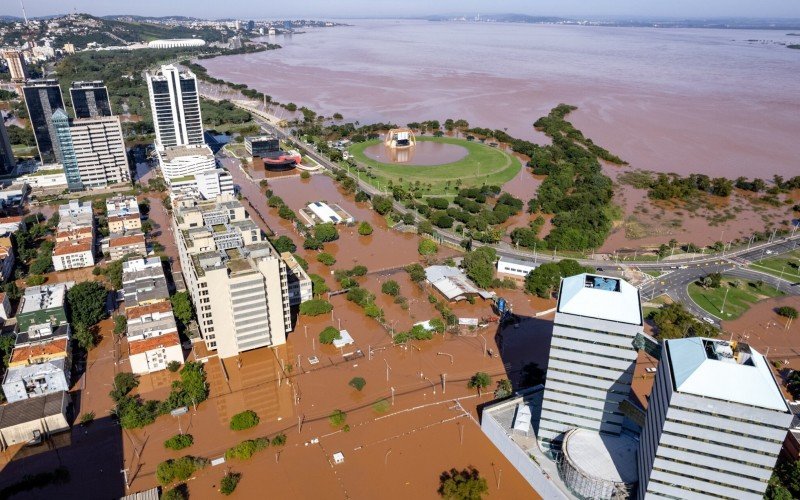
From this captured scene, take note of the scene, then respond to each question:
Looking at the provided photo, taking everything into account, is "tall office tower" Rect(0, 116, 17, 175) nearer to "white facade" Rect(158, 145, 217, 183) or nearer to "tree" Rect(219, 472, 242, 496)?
"white facade" Rect(158, 145, 217, 183)

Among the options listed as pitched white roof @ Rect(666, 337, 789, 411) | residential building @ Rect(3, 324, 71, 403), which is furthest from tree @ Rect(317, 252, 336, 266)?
pitched white roof @ Rect(666, 337, 789, 411)

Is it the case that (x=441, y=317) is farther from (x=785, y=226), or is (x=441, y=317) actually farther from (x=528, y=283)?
(x=785, y=226)

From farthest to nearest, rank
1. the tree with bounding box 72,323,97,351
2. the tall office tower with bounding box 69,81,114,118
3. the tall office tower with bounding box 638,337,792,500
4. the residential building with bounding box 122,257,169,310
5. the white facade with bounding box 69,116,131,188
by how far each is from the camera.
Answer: the tall office tower with bounding box 69,81,114,118
the white facade with bounding box 69,116,131,188
the residential building with bounding box 122,257,169,310
the tree with bounding box 72,323,97,351
the tall office tower with bounding box 638,337,792,500

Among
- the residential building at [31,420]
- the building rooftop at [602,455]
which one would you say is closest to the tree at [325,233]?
the residential building at [31,420]

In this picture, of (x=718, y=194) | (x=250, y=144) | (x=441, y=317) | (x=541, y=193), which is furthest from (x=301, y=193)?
(x=718, y=194)

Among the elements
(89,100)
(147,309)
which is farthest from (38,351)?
(89,100)

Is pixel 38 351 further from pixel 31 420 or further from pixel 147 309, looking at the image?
pixel 147 309
